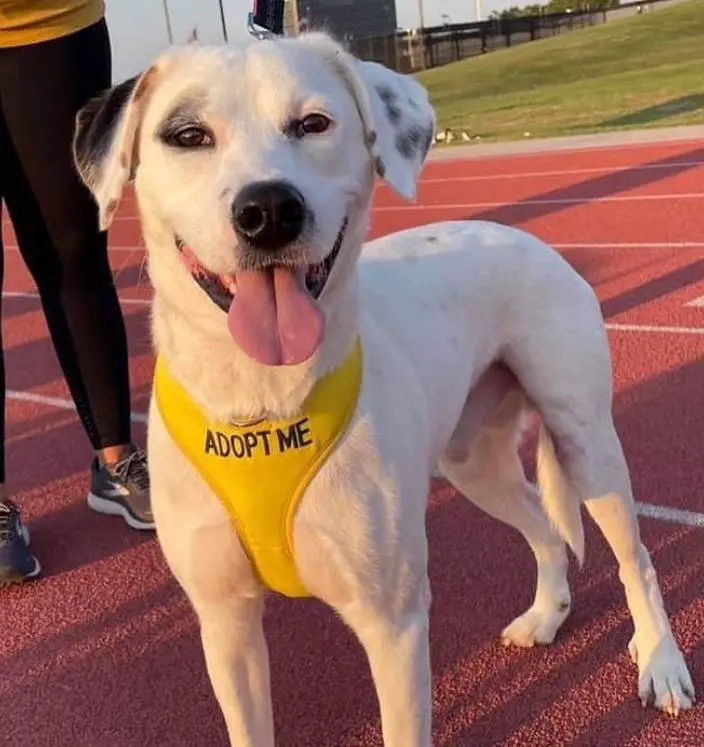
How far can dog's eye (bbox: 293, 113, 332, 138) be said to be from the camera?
7.91 feet

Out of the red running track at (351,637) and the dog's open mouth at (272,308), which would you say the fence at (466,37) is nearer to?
the red running track at (351,637)

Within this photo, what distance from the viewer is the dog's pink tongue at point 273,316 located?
2.34 metres

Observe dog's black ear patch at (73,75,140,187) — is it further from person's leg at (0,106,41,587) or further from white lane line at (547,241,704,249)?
white lane line at (547,241,704,249)

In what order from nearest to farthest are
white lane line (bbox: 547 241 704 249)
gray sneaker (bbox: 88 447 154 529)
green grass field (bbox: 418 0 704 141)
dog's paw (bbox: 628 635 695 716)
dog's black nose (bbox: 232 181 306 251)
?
dog's black nose (bbox: 232 181 306 251), dog's paw (bbox: 628 635 695 716), gray sneaker (bbox: 88 447 154 529), white lane line (bbox: 547 241 704 249), green grass field (bbox: 418 0 704 141)

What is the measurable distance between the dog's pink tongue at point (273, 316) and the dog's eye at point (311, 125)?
0.33 metres

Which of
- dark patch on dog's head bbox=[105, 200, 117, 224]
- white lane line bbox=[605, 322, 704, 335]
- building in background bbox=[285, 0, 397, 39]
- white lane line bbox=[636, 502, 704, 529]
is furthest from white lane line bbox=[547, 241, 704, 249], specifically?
building in background bbox=[285, 0, 397, 39]

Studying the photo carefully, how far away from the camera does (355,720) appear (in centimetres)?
327

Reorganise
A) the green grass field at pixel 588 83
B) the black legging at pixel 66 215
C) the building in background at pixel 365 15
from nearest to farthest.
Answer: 1. the black legging at pixel 66 215
2. the green grass field at pixel 588 83
3. the building in background at pixel 365 15

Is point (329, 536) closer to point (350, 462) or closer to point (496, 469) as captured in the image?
point (350, 462)

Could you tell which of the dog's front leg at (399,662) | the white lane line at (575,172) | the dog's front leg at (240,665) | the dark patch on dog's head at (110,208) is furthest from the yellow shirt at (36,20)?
the white lane line at (575,172)

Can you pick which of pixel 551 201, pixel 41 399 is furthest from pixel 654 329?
pixel 551 201

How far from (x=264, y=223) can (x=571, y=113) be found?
73.3ft

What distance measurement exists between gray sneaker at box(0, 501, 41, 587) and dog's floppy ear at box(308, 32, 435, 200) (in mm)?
2431

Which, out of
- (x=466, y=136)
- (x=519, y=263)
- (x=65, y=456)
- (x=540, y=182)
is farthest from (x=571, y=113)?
(x=519, y=263)
